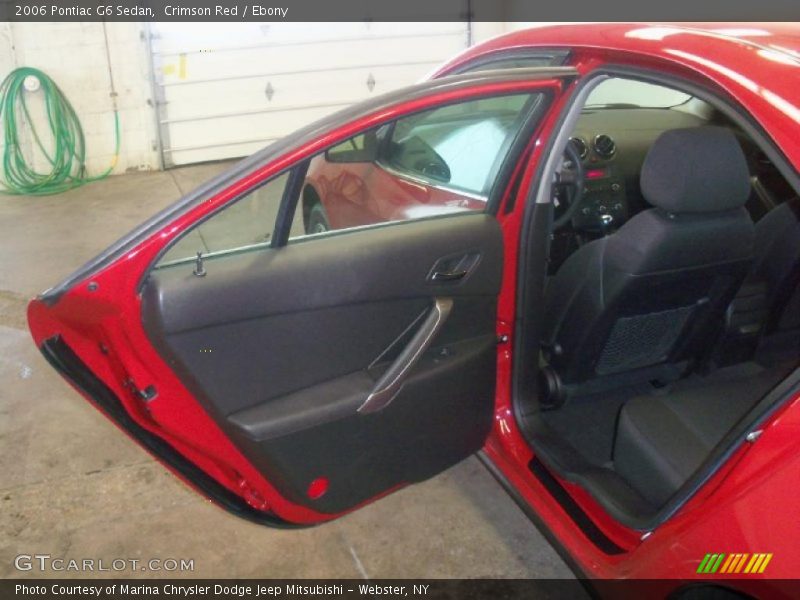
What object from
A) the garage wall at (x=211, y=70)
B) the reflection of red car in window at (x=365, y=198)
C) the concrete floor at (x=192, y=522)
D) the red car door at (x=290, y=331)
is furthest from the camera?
the garage wall at (x=211, y=70)

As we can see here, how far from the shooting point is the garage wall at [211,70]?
7.08 metres

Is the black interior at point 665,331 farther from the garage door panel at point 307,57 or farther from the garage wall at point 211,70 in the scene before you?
the garage door panel at point 307,57

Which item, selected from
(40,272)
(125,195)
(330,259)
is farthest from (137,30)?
(330,259)

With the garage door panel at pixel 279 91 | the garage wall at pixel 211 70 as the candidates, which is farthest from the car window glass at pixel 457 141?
the garage door panel at pixel 279 91

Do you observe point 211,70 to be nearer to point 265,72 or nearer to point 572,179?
point 265,72

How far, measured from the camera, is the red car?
1445 mm

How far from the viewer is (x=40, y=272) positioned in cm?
481

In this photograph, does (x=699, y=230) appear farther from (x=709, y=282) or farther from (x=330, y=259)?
(x=330, y=259)

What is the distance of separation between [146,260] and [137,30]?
6537 mm

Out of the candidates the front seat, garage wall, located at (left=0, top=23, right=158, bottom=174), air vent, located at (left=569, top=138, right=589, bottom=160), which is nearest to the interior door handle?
the front seat

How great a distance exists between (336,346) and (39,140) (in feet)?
21.5

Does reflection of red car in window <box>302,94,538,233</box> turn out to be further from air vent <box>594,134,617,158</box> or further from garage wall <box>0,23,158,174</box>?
garage wall <box>0,23,158,174</box>
